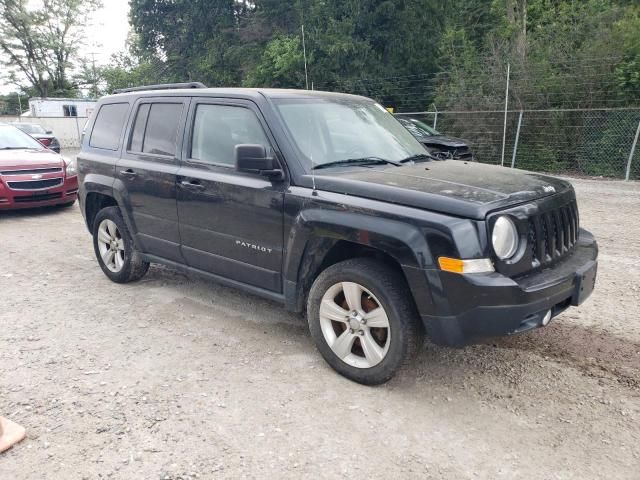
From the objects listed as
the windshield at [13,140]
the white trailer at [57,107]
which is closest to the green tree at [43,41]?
the white trailer at [57,107]

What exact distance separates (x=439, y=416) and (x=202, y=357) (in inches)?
69.2

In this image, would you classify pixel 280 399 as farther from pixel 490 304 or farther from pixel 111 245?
pixel 111 245

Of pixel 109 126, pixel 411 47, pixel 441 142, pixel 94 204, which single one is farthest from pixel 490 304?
pixel 411 47

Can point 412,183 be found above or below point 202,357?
above

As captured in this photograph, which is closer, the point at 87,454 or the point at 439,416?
the point at 87,454

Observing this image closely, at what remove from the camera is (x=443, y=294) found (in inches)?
121

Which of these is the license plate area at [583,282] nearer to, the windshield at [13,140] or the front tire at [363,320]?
the front tire at [363,320]

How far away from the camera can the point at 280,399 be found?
3.40 meters

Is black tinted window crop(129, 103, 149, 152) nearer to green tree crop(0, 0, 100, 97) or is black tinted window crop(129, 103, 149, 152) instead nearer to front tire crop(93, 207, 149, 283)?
front tire crop(93, 207, 149, 283)

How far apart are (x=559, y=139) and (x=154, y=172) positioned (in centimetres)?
1241

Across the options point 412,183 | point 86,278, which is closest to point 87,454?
point 412,183

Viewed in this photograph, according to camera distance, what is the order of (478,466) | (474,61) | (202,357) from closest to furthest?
(478,466), (202,357), (474,61)

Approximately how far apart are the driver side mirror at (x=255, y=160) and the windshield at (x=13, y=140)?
789cm

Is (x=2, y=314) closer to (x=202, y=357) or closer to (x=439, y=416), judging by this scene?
(x=202, y=357)
